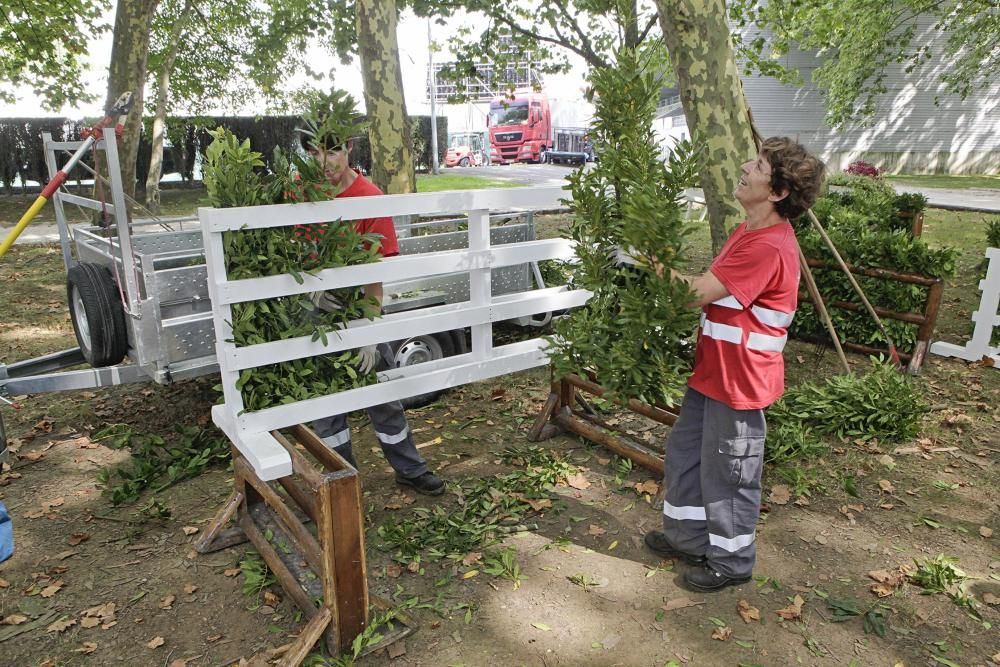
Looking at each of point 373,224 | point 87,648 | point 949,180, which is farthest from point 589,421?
point 949,180

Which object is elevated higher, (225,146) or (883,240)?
(225,146)

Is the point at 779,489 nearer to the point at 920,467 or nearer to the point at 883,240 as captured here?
the point at 920,467

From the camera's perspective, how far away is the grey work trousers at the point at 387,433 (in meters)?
4.04

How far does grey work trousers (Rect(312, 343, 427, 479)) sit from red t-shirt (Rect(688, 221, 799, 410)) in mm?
1819

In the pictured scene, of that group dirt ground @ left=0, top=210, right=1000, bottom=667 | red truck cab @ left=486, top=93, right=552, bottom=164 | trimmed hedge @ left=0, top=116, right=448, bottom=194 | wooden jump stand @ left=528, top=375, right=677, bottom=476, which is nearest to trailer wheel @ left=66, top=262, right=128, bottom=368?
dirt ground @ left=0, top=210, right=1000, bottom=667

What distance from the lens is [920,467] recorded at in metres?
4.73

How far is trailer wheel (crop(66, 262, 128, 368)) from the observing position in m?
4.68

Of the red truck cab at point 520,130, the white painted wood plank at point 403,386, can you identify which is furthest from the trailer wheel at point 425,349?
the red truck cab at point 520,130

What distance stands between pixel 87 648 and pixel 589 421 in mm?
3172

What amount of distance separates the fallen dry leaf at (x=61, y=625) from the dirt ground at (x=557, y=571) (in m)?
0.01

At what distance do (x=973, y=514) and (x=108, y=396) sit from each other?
6.32 metres

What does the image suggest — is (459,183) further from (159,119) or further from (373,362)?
(373,362)

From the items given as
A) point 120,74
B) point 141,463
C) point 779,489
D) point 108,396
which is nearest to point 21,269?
point 120,74

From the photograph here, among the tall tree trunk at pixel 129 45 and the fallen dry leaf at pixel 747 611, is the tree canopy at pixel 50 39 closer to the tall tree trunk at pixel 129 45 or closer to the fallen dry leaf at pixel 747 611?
the tall tree trunk at pixel 129 45
